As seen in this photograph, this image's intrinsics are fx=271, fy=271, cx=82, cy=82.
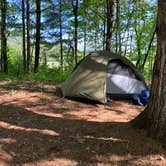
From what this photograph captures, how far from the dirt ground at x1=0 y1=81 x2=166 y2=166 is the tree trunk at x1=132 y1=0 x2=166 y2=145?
191 millimetres

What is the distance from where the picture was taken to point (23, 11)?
51.3 ft

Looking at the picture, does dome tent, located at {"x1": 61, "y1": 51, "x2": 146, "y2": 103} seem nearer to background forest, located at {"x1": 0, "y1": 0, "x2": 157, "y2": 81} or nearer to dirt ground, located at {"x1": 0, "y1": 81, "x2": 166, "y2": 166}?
dirt ground, located at {"x1": 0, "y1": 81, "x2": 166, "y2": 166}

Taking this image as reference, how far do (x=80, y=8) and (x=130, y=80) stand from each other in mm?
11650

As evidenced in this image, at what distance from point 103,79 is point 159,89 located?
2.98 m

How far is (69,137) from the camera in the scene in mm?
4309

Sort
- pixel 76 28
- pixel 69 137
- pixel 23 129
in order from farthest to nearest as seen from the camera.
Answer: pixel 76 28 → pixel 23 129 → pixel 69 137

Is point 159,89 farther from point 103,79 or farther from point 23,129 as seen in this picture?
point 103,79

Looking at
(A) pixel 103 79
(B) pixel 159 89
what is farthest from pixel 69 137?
(A) pixel 103 79

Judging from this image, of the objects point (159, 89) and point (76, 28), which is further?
point (76, 28)

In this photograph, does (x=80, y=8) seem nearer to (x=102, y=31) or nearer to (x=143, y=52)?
(x=102, y=31)

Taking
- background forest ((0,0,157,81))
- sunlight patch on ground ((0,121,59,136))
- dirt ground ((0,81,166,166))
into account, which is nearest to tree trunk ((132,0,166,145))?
dirt ground ((0,81,166,166))

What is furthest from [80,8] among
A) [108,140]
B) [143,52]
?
[108,140]

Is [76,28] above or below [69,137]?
above

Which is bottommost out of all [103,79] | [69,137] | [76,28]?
[69,137]
